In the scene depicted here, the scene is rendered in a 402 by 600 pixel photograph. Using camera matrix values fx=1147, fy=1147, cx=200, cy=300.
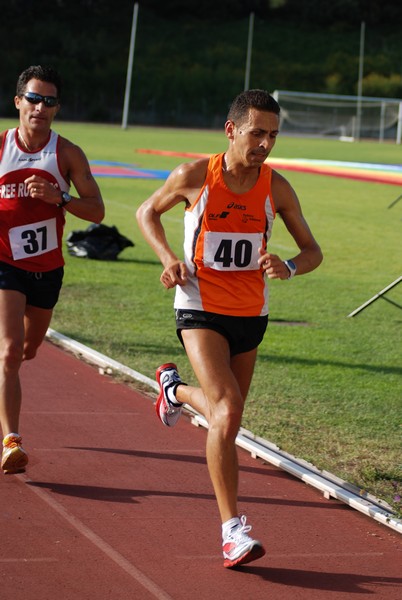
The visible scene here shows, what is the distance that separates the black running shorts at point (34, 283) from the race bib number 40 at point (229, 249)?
140 cm

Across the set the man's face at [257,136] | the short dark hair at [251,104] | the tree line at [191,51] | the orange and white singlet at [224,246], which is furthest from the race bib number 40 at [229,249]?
the tree line at [191,51]

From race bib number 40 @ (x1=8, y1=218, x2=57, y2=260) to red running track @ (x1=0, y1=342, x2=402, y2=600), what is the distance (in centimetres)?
120

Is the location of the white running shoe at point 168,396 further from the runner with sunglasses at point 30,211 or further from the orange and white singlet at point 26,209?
the orange and white singlet at point 26,209

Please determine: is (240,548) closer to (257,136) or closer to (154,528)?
(154,528)

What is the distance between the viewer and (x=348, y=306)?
1302 cm

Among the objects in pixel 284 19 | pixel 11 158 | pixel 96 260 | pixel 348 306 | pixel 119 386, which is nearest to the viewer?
pixel 11 158

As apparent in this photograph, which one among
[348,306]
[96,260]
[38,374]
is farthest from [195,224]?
[96,260]

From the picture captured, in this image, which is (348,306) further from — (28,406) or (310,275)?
(28,406)

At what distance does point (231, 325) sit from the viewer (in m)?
5.46

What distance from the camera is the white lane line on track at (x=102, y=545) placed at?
4.69 meters


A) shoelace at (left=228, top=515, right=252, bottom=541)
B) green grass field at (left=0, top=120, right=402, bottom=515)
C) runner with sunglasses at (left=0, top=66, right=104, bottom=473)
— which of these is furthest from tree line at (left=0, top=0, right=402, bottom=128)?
shoelace at (left=228, top=515, right=252, bottom=541)

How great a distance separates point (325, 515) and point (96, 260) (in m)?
10.4

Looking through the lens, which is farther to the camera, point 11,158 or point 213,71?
point 213,71

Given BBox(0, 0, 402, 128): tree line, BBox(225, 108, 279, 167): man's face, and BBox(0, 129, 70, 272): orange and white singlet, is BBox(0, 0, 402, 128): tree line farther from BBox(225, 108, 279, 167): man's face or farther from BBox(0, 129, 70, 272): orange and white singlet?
BBox(225, 108, 279, 167): man's face
